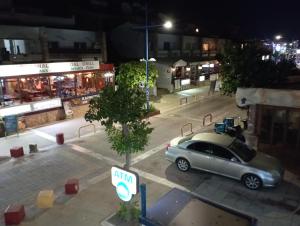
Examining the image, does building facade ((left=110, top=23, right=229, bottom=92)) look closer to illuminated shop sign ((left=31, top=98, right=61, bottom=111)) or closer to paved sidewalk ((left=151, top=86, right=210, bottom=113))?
paved sidewalk ((left=151, top=86, right=210, bottom=113))

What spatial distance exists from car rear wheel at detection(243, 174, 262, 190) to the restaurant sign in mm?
14226

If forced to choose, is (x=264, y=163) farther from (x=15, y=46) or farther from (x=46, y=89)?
(x=15, y=46)

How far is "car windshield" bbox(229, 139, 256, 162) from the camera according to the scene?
10023mm

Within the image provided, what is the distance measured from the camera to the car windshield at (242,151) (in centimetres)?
1002

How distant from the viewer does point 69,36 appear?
1061 inches

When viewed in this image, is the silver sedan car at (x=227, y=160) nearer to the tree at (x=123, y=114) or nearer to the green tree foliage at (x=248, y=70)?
the green tree foliage at (x=248, y=70)

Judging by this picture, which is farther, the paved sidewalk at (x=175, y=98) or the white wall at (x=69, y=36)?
the white wall at (x=69, y=36)

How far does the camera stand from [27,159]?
40.7 ft

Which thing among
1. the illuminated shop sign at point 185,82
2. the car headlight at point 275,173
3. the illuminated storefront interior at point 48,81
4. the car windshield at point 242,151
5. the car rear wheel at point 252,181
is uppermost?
the illuminated storefront interior at point 48,81

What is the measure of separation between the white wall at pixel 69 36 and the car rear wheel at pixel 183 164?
62.1 feet

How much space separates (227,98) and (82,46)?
15315mm

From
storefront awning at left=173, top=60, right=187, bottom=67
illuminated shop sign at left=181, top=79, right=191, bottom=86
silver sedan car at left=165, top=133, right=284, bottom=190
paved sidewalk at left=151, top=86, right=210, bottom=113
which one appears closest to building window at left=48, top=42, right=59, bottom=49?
paved sidewalk at left=151, top=86, right=210, bottom=113

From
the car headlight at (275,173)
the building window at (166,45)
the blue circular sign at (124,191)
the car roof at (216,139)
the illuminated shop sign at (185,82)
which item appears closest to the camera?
the blue circular sign at (124,191)

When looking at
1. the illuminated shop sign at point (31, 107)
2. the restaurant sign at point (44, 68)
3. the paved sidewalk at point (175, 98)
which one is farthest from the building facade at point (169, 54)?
the illuminated shop sign at point (31, 107)
